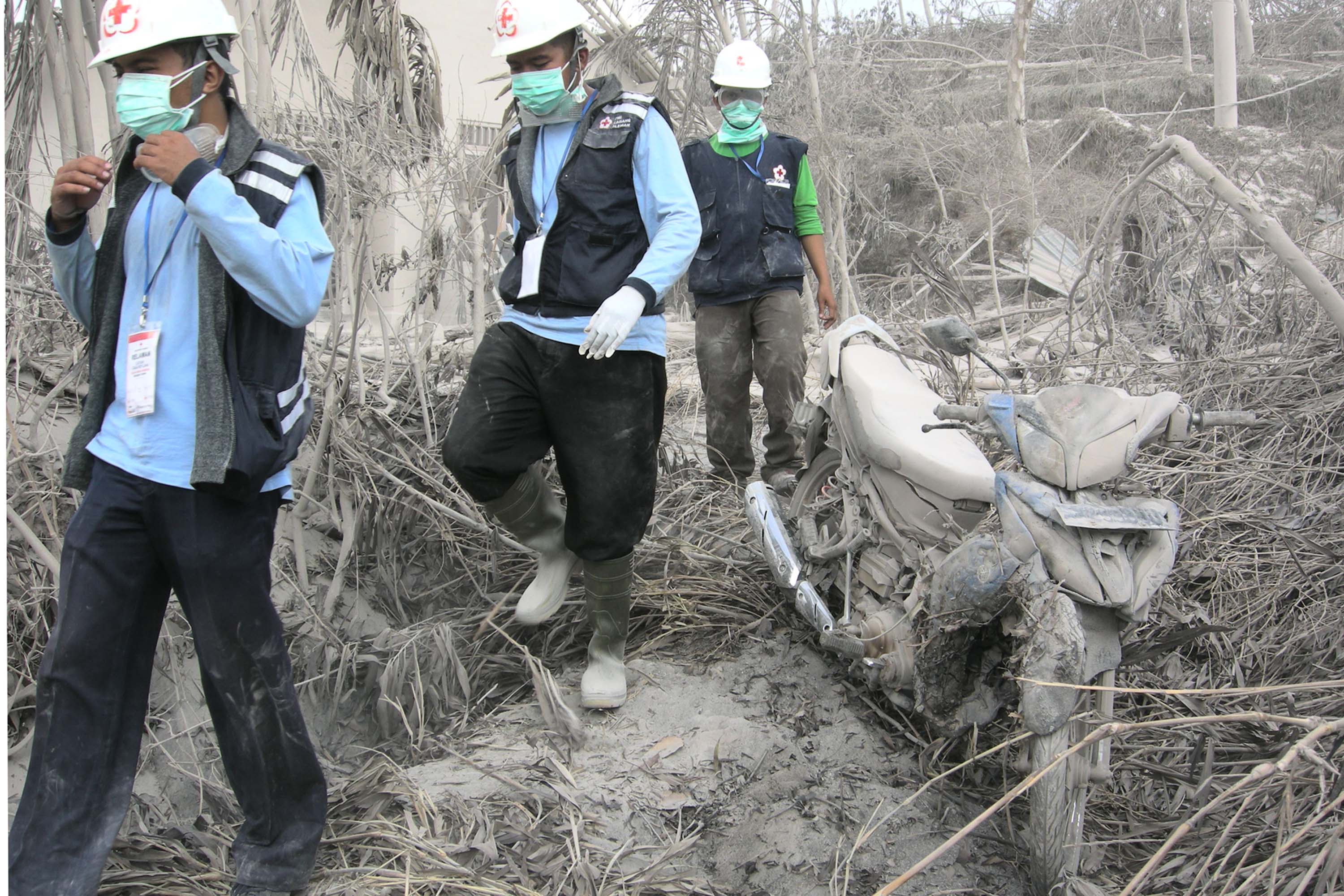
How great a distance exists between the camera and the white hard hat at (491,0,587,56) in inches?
112

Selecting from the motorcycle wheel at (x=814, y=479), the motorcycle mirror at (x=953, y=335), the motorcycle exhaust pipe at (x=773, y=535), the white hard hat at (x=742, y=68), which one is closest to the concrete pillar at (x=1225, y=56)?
the white hard hat at (x=742, y=68)

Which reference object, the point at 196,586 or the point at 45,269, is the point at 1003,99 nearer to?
the point at 45,269

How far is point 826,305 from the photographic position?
5.01 metres

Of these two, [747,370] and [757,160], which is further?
[747,370]

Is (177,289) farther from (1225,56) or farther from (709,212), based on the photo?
(1225,56)

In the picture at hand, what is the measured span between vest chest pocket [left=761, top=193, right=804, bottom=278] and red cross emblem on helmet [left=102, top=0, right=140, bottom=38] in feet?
9.83

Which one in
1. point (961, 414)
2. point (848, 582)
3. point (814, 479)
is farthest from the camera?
point (814, 479)

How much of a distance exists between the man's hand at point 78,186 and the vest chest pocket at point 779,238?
301 cm

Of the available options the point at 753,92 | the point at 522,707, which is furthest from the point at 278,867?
the point at 753,92

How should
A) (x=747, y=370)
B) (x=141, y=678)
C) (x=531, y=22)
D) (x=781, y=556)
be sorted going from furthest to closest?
(x=747, y=370), (x=781, y=556), (x=531, y=22), (x=141, y=678)

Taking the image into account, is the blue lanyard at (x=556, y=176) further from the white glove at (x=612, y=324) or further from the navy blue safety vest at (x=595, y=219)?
the white glove at (x=612, y=324)

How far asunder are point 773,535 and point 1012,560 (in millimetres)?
1202

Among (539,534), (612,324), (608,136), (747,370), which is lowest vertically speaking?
(747,370)

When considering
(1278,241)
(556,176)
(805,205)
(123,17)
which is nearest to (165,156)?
(123,17)
